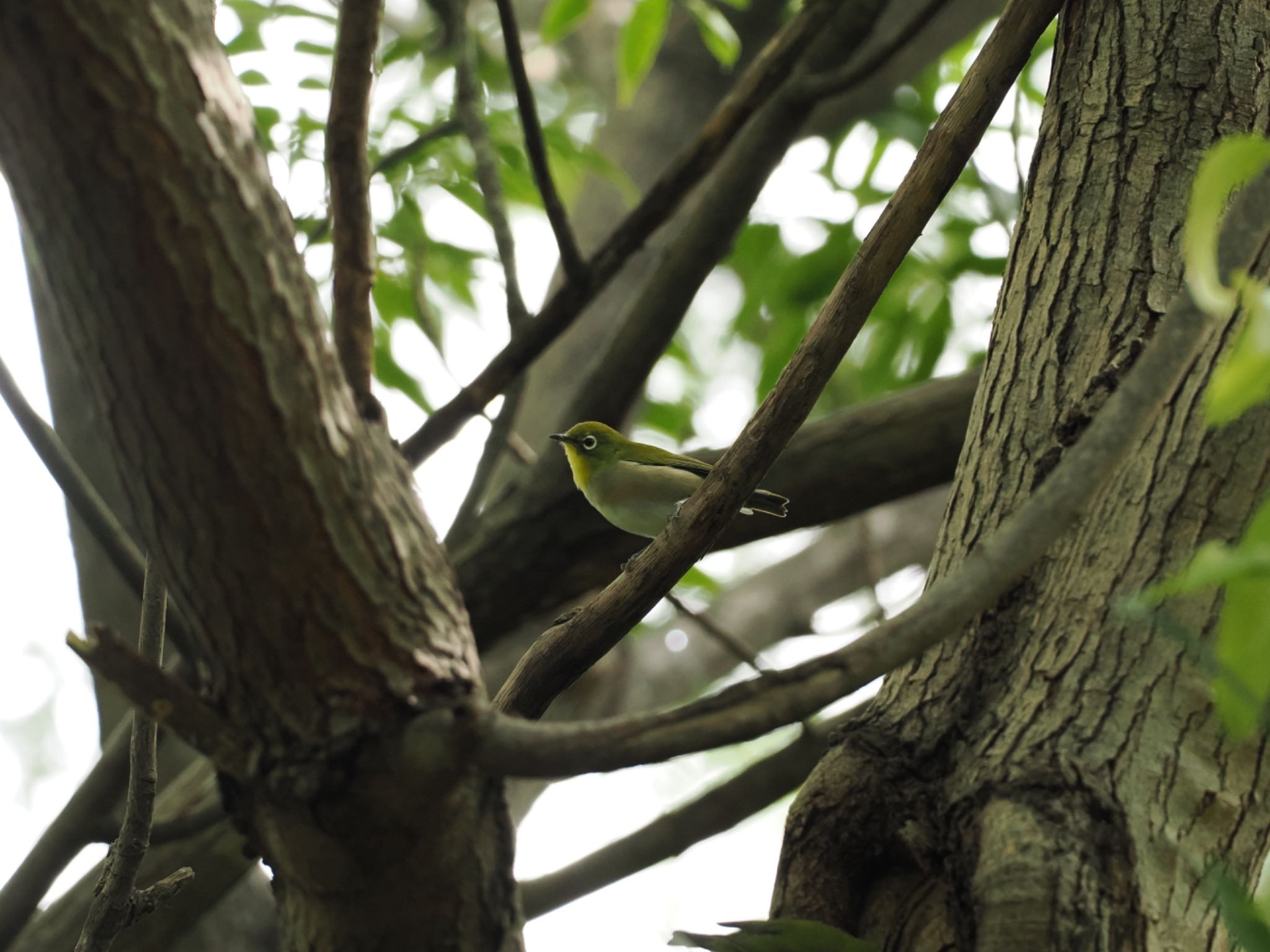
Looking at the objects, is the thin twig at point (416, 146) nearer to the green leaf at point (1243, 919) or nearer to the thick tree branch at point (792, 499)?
the thick tree branch at point (792, 499)

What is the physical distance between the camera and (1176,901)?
2391 millimetres

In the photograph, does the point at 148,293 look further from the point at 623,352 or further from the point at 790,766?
the point at 790,766

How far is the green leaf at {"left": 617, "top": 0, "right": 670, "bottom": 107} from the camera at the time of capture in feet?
14.7

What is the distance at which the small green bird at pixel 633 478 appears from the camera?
206 inches

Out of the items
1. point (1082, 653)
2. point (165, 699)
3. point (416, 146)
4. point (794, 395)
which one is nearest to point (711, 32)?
point (416, 146)

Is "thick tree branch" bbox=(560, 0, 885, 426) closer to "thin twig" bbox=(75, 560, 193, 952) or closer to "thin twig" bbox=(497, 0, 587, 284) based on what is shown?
"thin twig" bbox=(497, 0, 587, 284)

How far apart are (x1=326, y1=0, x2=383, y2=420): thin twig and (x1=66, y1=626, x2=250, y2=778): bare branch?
1.25 m

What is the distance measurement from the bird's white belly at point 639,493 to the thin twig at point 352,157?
7.73ft

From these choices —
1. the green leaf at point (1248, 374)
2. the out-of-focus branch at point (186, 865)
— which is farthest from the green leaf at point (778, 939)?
the out-of-focus branch at point (186, 865)

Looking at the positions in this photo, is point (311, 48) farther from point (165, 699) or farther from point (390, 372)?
point (165, 699)

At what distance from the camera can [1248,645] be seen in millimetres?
1248

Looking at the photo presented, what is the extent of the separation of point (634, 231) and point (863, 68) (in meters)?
1.23

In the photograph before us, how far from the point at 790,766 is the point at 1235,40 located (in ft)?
10.8

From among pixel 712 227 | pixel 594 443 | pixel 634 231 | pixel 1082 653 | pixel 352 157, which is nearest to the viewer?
pixel 1082 653
